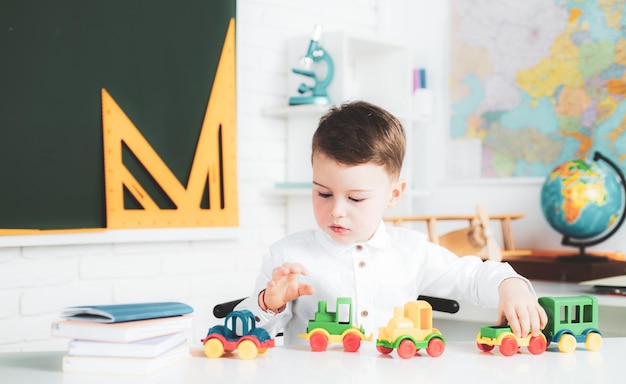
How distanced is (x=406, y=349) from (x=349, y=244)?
414 mm

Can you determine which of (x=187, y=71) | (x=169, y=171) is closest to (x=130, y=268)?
(x=169, y=171)

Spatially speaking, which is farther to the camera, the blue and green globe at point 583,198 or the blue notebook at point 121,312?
Answer: the blue and green globe at point 583,198

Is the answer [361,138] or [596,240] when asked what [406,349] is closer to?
[361,138]

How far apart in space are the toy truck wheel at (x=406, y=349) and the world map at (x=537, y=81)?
1.69 metres

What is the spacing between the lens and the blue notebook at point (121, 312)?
1.09m

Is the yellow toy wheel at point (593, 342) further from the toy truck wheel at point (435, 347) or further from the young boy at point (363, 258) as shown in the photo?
the toy truck wheel at point (435, 347)

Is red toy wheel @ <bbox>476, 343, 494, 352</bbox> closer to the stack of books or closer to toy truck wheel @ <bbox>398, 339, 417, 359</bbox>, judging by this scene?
toy truck wheel @ <bbox>398, 339, 417, 359</bbox>

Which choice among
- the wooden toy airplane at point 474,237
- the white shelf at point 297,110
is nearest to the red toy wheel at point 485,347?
the wooden toy airplane at point 474,237

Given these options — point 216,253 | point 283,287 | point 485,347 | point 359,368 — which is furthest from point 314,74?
point 359,368

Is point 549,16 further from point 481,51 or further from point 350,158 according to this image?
point 350,158

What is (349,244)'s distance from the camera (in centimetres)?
153

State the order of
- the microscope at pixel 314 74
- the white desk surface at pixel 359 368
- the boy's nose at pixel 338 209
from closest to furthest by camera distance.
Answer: the white desk surface at pixel 359 368 < the boy's nose at pixel 338 209 < the microscope at pixel 314 74

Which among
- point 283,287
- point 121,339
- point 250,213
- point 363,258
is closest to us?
point 121,339

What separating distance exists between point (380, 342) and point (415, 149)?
82.2 inches
